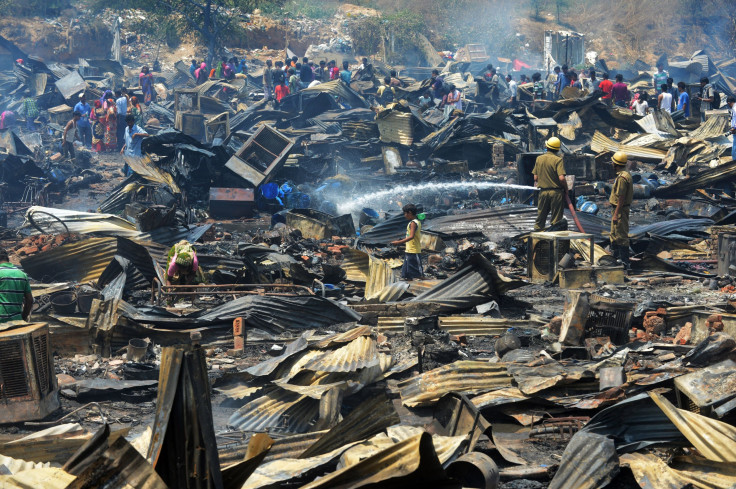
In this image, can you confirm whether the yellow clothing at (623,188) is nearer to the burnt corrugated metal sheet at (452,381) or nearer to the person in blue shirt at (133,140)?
the burnt corrugated metal sheet at (452,381)

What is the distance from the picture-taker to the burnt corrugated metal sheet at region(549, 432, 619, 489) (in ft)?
13.1

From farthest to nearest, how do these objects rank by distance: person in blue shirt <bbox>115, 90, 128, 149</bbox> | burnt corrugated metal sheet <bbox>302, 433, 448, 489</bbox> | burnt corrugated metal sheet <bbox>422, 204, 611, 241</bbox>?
person in blue shirt <bbox>115, 90, 128, 149</bbox>, burnt corrugated metal sheet <bbox>422, 204, 611, 241</bbox>, burnt corrugated metal sheet <bbox>302, 433, 448, 489</bbox>

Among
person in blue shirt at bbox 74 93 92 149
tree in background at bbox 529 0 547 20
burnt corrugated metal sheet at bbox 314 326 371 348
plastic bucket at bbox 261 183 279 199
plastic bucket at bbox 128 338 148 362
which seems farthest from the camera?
tree in background at bbox 529 0 547 20

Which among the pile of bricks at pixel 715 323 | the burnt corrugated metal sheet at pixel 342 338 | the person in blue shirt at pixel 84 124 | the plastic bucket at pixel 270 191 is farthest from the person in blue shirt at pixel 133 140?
the pile of bricks at pixel 715 323

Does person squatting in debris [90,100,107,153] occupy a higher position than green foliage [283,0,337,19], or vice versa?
green foliage [283,0,337,19]

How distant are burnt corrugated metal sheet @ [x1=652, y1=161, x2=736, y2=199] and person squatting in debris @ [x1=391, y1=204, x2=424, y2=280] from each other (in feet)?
22.5

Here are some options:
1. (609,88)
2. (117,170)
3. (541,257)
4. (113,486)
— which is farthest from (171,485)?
(609,88)

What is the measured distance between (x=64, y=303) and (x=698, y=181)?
11274 millimetres

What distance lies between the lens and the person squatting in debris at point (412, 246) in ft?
30.5

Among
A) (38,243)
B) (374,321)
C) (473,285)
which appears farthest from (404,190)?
(374,321)

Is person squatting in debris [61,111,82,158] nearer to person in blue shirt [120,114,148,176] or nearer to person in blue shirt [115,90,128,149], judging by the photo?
person in blue shirt [115,90,128,149]

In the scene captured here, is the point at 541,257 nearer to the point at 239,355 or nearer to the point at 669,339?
the point at 669,339

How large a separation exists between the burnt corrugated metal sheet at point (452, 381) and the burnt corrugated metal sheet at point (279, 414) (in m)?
0.74

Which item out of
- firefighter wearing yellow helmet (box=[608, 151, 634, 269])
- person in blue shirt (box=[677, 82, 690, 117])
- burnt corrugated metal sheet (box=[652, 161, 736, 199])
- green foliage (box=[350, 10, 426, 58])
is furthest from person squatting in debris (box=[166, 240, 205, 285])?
green foliage (box=[350, 10, 426, 58])
